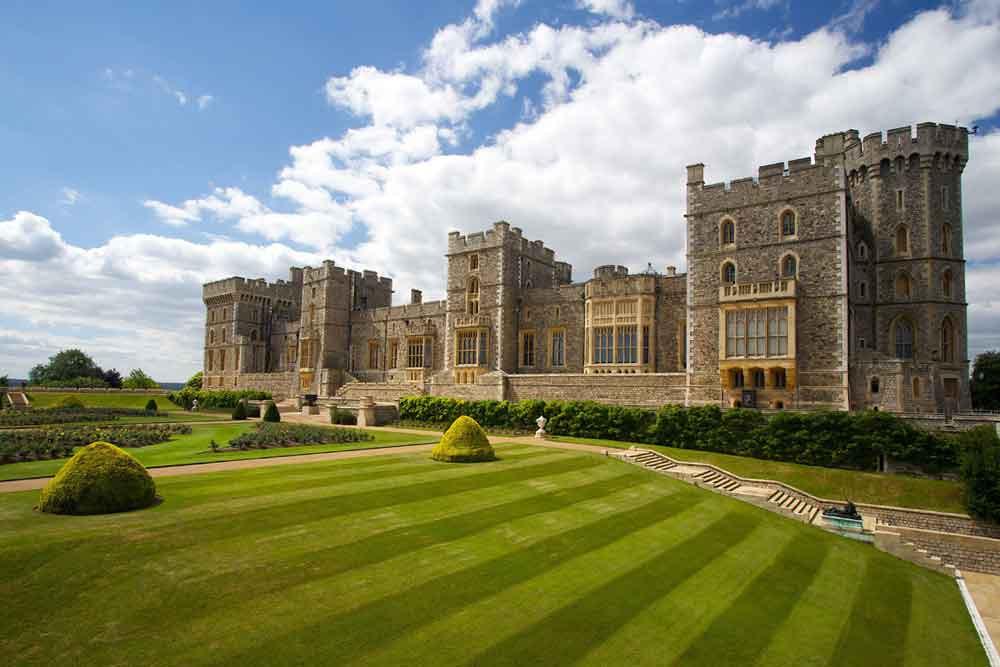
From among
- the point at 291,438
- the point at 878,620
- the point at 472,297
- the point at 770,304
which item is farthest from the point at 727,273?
the point at 291,438

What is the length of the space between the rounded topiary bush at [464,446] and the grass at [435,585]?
395 centimetres

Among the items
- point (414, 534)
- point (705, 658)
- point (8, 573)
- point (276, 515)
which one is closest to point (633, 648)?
point (705, 658)

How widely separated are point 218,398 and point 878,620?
5945 centimetres

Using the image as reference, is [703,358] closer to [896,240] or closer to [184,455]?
[896,240]

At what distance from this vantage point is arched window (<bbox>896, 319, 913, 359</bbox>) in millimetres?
33500

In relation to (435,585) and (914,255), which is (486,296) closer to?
(914,255)

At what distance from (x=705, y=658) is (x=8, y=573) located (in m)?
10.8

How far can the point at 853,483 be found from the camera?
24234 millimetres

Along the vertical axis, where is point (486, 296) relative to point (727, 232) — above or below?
below

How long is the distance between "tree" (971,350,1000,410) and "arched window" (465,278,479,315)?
3845cm

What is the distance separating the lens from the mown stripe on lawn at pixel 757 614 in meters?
9.06

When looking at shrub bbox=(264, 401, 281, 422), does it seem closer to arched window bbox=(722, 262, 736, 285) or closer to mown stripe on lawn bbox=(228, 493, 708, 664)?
arched window bbox=(722, 262, 736, 285)

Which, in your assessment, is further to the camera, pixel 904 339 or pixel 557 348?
pixel 557 348

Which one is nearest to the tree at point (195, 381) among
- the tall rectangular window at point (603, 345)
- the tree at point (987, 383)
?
the tall rectangular window at point (603, 345)
